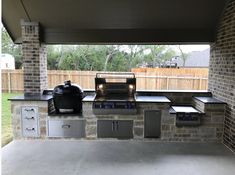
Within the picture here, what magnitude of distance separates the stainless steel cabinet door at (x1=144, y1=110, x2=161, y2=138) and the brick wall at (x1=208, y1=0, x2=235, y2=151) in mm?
1207

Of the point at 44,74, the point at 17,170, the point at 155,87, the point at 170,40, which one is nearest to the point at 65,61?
the point at 44,74

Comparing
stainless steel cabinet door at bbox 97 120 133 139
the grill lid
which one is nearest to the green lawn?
the grill lid

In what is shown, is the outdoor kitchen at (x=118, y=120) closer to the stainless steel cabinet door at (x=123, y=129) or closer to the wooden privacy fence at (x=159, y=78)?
the stainless steel cabinet door at (x=123, y=129)

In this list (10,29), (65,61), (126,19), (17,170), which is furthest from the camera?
(65,61)

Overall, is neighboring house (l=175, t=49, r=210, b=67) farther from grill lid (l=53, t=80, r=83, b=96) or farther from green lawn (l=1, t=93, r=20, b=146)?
green lawn (l=1, t=93, r=20, b=146)

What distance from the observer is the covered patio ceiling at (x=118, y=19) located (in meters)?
4.38

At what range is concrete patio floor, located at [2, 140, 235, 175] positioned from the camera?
3322mm

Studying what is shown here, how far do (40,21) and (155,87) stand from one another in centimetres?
338

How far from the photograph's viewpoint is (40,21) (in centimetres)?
485

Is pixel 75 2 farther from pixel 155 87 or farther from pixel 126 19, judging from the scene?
pixel 155 87

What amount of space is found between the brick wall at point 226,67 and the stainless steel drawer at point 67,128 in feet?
8.62

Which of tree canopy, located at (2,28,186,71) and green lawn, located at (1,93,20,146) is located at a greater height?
tree canopy, located at (2,28,186,71)

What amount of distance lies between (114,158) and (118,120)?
36.0 inches

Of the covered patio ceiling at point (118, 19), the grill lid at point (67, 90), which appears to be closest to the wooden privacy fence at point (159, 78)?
the covered patio ceiling at point (118, 19)
